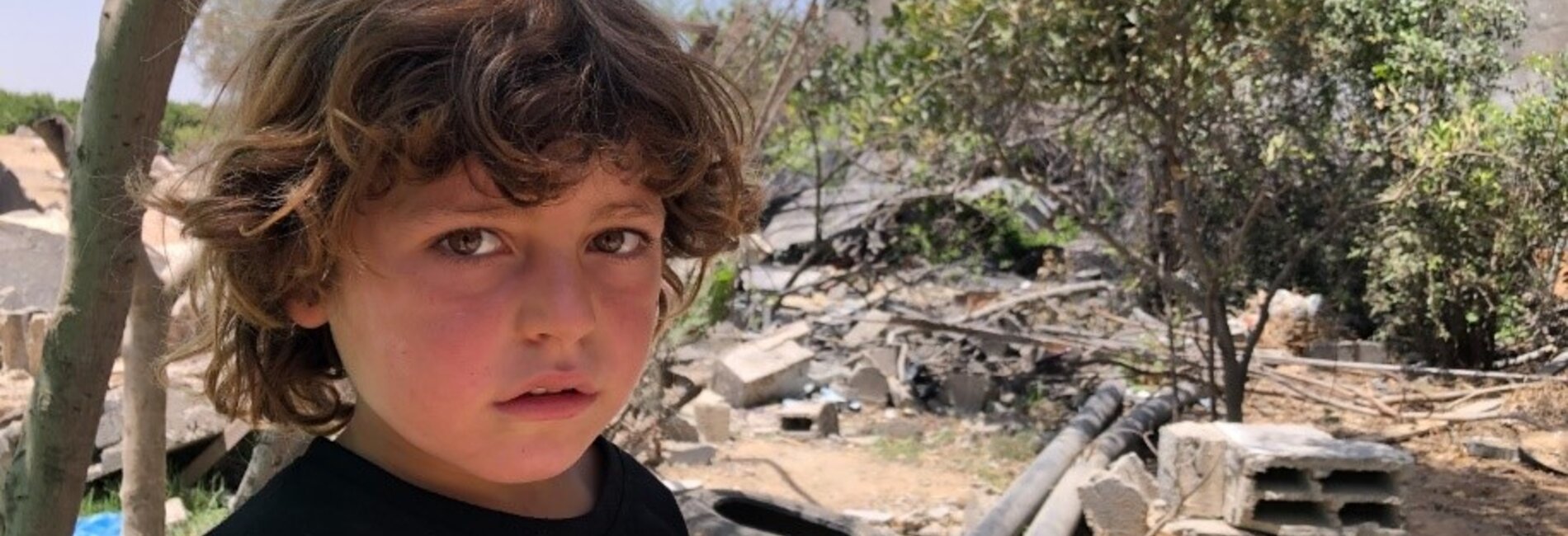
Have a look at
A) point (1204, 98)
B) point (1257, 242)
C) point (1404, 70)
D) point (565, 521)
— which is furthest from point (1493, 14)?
point (565, 521)

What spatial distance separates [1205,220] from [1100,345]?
1267 mm

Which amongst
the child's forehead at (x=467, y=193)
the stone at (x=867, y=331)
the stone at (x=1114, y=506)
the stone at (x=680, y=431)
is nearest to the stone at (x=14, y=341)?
the stone at (x=680, y=431)

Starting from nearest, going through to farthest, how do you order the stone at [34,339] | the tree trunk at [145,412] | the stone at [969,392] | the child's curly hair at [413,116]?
the child's curly hair at [413,116] → the tree trunk at [145,412] → the stone at [34,339] → the stone at [969,392]

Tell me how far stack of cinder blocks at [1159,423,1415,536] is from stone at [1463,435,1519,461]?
91.3 inches

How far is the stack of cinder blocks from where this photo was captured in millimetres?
5348

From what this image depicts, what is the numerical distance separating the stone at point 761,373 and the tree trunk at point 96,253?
7.60m

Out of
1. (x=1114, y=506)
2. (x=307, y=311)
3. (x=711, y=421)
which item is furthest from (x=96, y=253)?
(x=711, y=421)

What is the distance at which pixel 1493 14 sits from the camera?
34.4 feet

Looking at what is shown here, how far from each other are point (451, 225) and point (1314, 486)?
5015mm

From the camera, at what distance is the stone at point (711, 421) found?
8.13 metres

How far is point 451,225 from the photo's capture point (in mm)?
1117

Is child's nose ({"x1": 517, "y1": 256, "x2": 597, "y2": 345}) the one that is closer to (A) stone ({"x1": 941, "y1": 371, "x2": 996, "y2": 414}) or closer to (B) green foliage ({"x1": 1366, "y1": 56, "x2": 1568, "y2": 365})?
(B) green foliage ({"x1": 1366, "y1": 56, "x2": 1568, "y2": 365})

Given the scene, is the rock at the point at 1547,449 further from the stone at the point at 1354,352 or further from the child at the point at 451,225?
the child at the point at 451,225

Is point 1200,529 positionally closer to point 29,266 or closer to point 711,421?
point 711,421
